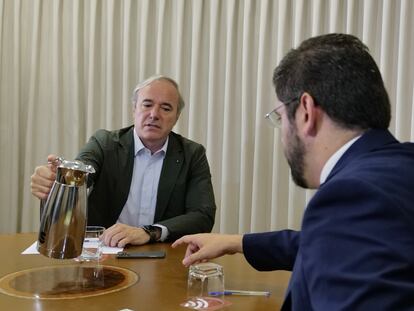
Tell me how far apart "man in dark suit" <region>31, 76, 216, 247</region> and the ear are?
1346mm

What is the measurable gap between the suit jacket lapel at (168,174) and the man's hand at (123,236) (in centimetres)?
53

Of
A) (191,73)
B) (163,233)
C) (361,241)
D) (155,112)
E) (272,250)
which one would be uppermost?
(191,73)

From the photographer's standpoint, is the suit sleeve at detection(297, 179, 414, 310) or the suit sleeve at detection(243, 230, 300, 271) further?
the suit sleeve at detection(243, 230, 300, 271)

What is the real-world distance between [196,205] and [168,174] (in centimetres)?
24

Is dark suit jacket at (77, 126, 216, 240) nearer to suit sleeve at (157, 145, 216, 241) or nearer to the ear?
suit sleeve at (157, 145, 216, 241)

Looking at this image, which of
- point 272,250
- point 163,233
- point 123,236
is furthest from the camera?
point 163,233

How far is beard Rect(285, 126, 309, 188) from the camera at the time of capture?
1.02 metres

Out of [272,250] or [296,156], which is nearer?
[296,156]

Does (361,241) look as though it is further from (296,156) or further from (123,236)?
(123,236)

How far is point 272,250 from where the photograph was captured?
4.69ft

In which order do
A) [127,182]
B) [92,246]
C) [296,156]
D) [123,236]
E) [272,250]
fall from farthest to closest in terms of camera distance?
[127,182] < [123,236] < [92,246] < [272,250] < [296,156]

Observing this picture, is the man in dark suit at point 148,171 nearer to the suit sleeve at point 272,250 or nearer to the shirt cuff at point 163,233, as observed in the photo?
the shirt cuff at point 163,233

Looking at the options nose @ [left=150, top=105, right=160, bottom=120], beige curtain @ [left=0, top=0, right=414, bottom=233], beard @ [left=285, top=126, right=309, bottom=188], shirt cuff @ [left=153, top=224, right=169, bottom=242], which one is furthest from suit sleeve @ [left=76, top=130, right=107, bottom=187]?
beard @ [left=285, top=126, right=309, bottom=188]

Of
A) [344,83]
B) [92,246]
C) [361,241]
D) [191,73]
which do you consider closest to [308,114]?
[344,83]
